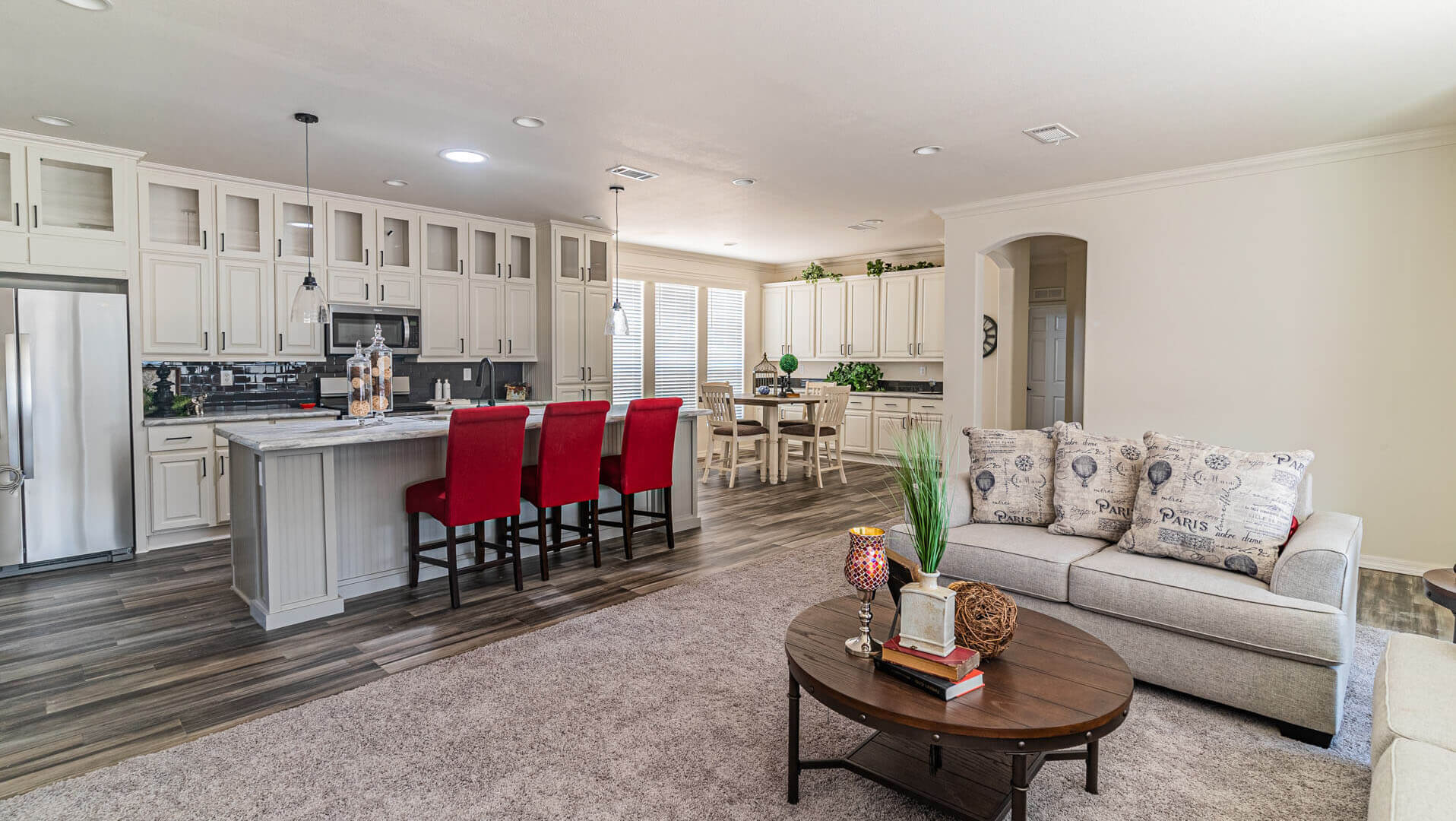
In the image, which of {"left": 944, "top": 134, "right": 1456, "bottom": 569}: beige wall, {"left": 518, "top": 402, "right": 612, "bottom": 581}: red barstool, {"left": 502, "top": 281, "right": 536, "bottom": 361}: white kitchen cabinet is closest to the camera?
{"left": 518, "top": 402, "right": 612, "bottom": 581}: red barstool

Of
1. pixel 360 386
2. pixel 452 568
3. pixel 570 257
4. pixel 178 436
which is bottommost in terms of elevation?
pixel 452 568

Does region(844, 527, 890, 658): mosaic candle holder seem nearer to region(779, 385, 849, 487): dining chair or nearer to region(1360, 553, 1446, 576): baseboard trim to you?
region(1360, 553, 1446, 576): baseboard trim

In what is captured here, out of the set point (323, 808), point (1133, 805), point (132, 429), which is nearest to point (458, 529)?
point (132, 429)

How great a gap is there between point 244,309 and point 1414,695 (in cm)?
649

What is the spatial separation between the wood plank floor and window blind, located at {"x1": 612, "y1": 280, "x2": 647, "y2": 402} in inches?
151

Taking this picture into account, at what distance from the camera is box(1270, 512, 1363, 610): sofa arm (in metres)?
2.42

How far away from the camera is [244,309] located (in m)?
5.32

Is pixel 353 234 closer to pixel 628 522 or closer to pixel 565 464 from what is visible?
pixel 565 464

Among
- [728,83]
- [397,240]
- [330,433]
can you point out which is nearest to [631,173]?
[728,83]

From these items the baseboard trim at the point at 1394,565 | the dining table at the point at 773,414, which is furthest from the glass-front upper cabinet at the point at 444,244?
the baseboard trim at the point at 1394,565

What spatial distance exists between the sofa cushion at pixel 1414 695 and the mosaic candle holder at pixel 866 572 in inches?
46.6

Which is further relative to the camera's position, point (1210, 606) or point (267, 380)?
point (267, 380)

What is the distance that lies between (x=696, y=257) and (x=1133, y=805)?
7860 mm

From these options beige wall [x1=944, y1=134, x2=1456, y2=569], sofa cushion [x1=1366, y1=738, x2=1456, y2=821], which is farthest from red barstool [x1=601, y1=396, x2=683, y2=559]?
sofa cushion [x1=1366, y1=738, x2=1456, y2=821]
